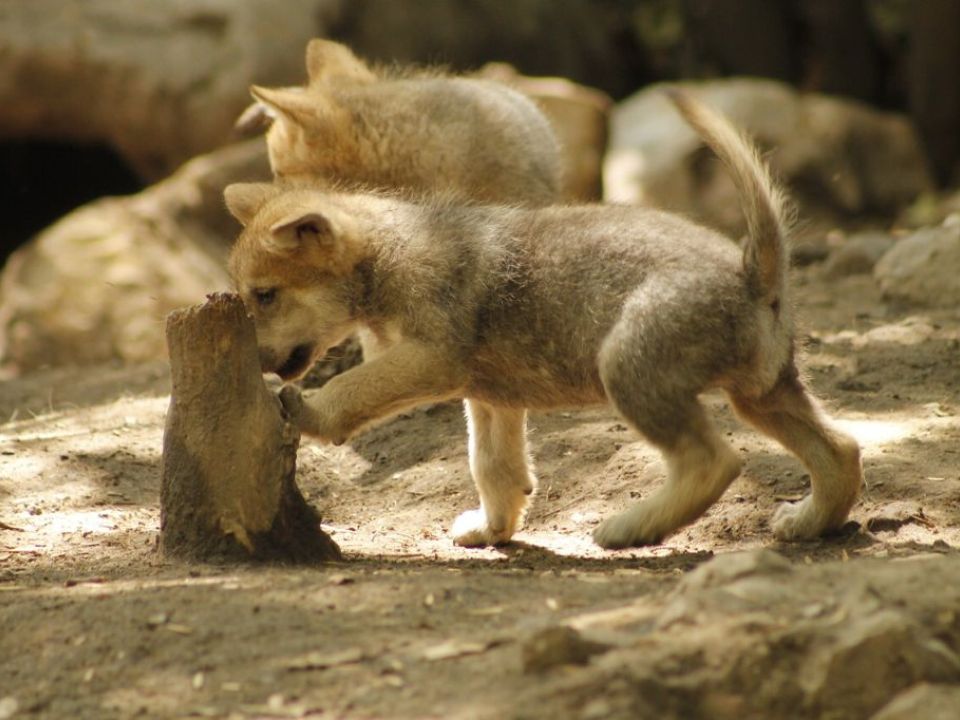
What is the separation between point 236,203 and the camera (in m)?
6.27

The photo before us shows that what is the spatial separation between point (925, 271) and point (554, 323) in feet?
14.6

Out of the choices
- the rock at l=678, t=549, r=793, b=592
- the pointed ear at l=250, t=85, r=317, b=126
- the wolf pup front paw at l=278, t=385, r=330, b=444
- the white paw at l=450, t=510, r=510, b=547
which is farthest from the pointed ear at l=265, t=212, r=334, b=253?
the pointed ear at l=250, t=85, r=317, b=126

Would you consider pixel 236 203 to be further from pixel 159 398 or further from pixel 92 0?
pixel 92 0

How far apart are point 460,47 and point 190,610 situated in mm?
12328

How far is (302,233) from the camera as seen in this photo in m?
5.55

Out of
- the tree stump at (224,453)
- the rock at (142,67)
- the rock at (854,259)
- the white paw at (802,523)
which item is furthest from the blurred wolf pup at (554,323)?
the rock at (142,67)

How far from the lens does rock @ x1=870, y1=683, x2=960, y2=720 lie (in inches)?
125

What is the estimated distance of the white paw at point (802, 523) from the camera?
215 inches

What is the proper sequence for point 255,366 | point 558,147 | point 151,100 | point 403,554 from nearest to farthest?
point 255,366 → point 403,554 → point 558,147 → point 151,100

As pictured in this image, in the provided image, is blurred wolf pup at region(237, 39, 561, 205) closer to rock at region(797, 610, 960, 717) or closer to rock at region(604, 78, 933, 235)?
rock at region(797, 610, 960, 717)

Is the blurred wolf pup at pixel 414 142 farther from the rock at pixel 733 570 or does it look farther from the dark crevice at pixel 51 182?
the dark crevice at pixel 51 182

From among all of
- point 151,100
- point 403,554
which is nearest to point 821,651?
point 403,554

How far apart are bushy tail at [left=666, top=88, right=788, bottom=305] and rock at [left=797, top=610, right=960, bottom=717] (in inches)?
76.6

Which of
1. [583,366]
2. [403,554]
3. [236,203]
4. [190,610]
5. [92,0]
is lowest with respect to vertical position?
[403,554]
